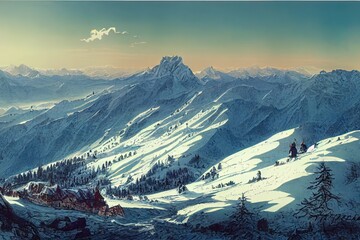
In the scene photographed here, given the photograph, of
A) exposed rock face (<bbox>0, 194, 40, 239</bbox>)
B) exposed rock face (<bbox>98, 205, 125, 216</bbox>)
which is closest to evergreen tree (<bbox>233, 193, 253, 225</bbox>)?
exposed rock face (<bbox>98, 205, 125, 216</bbox>)

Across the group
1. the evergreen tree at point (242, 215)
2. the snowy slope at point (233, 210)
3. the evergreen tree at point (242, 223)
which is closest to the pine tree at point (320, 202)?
the snowy slope at point (233, 210)

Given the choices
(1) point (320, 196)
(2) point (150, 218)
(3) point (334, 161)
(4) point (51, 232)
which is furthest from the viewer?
(3) point (334, 161)

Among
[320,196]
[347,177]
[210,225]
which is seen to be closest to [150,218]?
[210,225]

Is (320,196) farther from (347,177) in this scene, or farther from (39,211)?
(39,211)

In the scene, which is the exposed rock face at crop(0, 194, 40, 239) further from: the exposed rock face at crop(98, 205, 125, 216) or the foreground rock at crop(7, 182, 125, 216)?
the exposed rock face at crop(98, 205, 125, 216)

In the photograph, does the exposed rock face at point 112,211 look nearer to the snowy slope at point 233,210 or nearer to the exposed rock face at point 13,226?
the snowy slope at point 233,210
